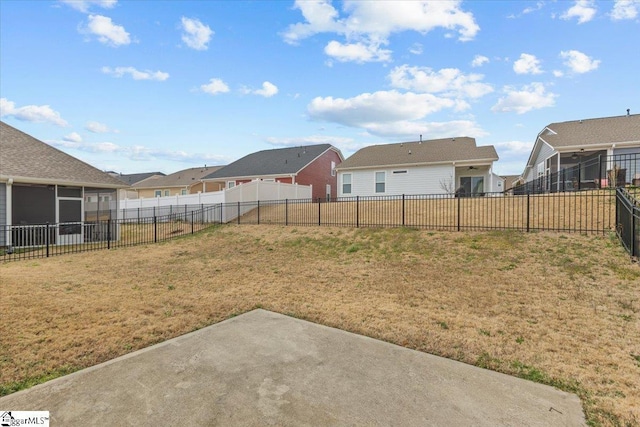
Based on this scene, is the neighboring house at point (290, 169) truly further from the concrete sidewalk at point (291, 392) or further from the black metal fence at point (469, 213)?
the concrete sidewalk at point (291, 392)

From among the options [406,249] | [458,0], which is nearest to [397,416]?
[406,249]

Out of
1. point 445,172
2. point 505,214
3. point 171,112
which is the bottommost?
point 505,214

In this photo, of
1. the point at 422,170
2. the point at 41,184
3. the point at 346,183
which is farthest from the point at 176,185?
the point at 422,170

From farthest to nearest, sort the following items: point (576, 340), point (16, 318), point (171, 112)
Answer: point (171, 112)
point (16, 318)
point (576, 340)

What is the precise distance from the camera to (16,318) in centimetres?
477

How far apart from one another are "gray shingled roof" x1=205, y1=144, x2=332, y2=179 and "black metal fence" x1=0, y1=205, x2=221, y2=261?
8.99 metres

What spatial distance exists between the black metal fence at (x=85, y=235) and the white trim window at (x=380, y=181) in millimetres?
11026

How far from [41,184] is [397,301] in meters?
16.1

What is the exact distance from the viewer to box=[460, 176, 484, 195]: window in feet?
69.2

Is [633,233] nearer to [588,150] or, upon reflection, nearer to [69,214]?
[588,150]

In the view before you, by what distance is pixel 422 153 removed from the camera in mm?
22078

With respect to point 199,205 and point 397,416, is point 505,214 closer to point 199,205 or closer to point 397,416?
point 397,416

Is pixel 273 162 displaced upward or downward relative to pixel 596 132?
downward

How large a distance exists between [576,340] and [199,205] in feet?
61.1
